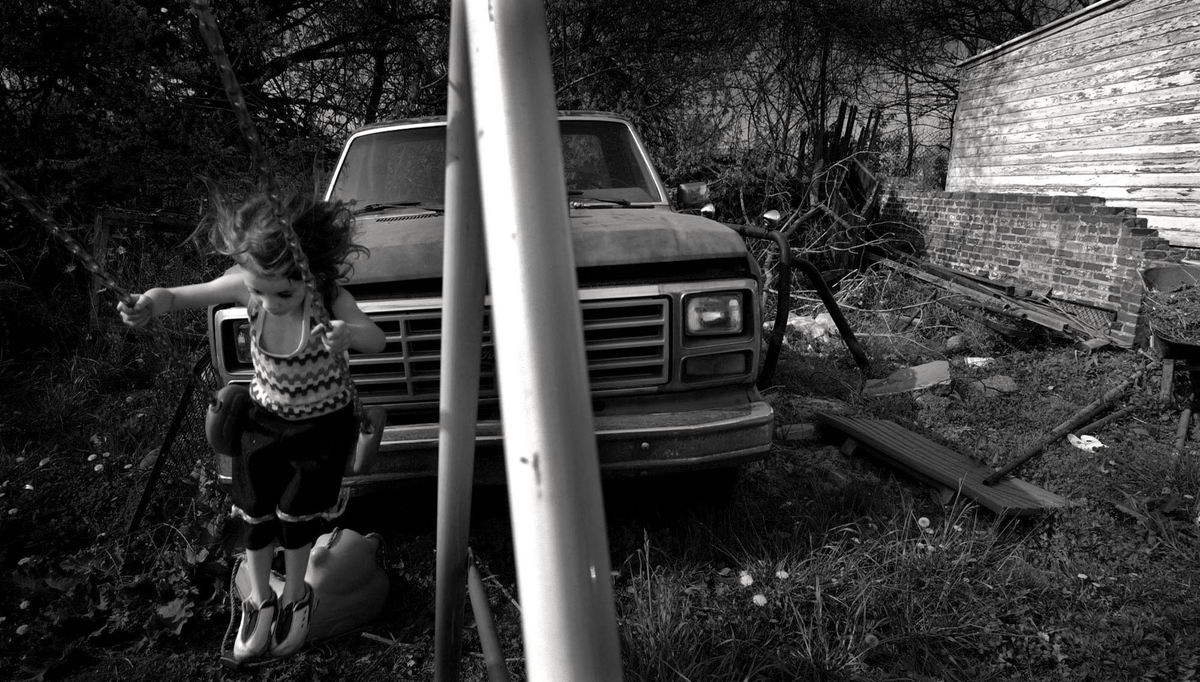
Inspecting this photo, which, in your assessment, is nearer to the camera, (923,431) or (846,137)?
(923,431)

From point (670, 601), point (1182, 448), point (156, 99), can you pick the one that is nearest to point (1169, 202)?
point (1182, 448)

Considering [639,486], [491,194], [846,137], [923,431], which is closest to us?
[491,194]

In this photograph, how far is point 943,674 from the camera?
81.4 inches

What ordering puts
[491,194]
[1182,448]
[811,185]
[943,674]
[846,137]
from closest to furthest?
[491,194], [943,674], [1182,448], [811,185], [846,137]

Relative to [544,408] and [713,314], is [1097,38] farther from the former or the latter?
[544,408]

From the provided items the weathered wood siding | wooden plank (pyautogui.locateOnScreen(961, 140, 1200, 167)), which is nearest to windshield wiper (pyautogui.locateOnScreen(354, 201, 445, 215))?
the weathered wood siding

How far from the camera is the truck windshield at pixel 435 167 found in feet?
11.1

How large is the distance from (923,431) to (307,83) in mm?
6971

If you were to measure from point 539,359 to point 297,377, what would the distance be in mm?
1521

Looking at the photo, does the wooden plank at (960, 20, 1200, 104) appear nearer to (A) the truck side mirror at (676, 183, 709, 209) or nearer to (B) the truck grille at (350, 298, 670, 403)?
(A) the truck side mirror at (676, 183, 709, 209)

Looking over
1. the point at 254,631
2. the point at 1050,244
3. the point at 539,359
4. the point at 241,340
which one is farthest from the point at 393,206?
the point at 1050,244

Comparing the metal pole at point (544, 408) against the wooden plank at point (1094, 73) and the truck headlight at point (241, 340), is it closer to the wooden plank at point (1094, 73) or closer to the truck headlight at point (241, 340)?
the truck headlight at point (241, 340)

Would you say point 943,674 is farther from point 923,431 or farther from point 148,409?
point 148,409

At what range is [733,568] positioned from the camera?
261cm
